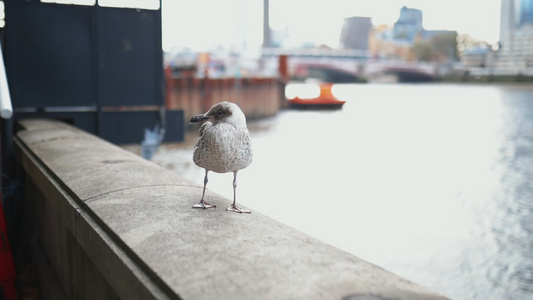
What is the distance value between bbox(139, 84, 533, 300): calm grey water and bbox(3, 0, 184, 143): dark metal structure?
2141mm

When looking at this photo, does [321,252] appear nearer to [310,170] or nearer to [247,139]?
[247,139]

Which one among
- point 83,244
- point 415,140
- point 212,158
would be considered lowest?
point 415,140

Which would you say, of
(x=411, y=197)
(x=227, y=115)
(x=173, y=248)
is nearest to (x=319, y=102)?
(x=411, y=197)

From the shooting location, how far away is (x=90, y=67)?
755 centimetres

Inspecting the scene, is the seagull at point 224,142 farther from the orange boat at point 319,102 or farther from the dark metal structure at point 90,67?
the orange boat at point 319,102

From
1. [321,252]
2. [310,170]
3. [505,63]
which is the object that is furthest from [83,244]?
[505,63]

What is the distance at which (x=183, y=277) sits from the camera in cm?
203

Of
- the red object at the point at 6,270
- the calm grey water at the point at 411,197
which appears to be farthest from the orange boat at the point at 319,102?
the red object at the point at 6,270

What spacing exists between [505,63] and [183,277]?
85199mm

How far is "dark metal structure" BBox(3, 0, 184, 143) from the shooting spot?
7148mm

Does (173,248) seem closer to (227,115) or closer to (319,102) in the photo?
(227,115)

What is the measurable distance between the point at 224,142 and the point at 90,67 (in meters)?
5.22

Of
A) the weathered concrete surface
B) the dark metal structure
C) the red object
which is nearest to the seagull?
the weathered concrete surface

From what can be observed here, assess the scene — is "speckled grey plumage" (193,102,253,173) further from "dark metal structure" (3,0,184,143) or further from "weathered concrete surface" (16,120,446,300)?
"dark metal structure" (3,0,184,143)
